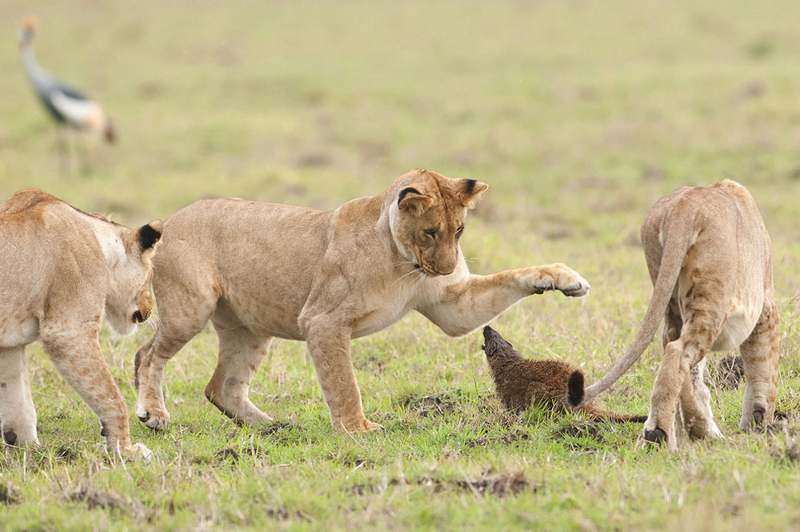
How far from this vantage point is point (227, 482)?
4.12m

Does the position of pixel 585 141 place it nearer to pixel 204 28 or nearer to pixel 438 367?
pixel 438 367

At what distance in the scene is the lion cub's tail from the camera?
427cm

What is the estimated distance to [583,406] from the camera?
4.90m

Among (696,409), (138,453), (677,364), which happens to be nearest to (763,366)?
(696,409)

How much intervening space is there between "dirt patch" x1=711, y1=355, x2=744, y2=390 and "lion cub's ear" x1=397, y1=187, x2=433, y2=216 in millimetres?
1928

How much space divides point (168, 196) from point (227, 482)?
351 inches

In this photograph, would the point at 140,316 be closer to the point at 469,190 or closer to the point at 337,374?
the point at 337,374

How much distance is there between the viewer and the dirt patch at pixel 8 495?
4.00m

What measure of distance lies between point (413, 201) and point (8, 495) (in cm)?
219

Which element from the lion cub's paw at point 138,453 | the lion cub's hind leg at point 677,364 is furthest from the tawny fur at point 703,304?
the lion cub's paw at point 138,453

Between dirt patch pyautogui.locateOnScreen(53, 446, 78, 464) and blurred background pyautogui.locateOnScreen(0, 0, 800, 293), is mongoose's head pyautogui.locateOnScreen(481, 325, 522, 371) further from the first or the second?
blurred background pyautogui.locateOnScreen(0, 0, 800, 293)

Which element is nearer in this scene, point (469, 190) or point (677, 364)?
point (677, 364)

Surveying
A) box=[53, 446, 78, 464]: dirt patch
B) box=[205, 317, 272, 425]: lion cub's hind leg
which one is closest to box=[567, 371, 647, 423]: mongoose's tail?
box=[205, 317, 272, 425]: lion cub's hind leg

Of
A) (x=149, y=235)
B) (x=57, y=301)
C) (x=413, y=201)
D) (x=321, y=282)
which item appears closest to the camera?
(x=57, y=301)
